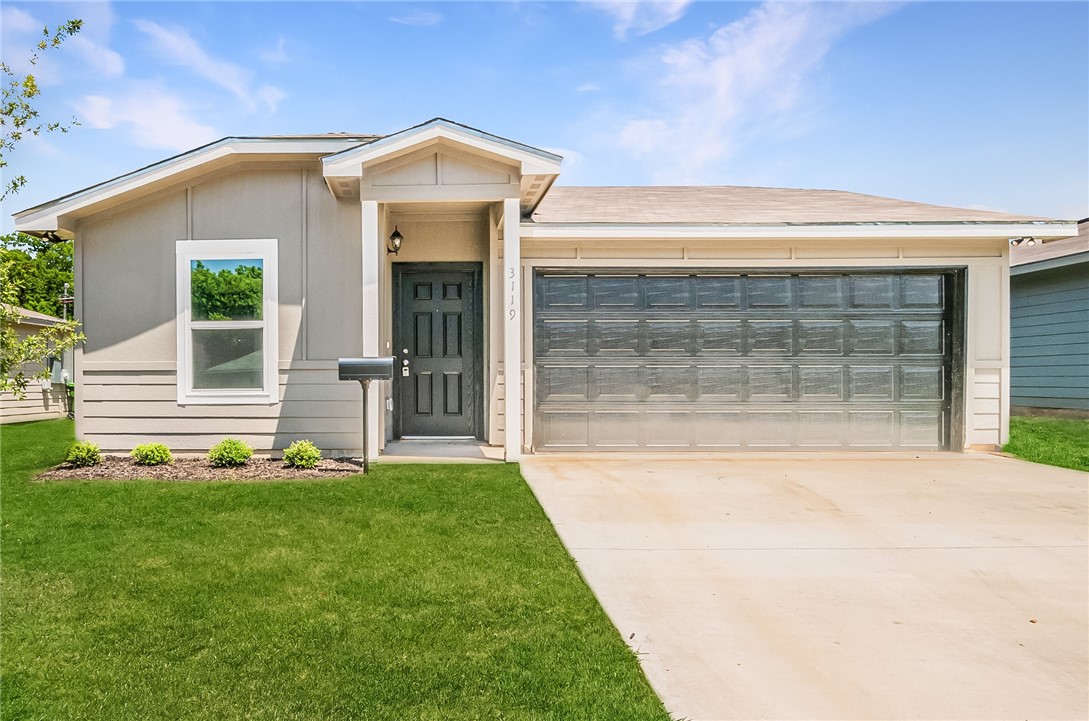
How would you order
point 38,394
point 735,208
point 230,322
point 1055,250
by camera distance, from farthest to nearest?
point 38,394
point 1055,250
point 735,208
point 230,322

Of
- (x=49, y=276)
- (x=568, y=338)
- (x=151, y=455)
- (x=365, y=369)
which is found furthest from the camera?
(x=49, y=276)

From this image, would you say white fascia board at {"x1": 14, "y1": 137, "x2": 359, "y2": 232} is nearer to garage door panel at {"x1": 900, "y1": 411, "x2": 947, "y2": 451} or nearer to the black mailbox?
the black mailbox

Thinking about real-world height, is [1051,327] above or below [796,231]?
below

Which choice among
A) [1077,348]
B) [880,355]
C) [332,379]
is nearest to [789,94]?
[880,355]

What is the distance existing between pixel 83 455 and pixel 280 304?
8.08ft

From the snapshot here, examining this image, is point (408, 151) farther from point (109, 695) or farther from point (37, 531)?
point (109, 695)

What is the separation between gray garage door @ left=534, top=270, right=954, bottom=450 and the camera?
7.09m

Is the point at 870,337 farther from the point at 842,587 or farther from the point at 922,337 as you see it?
the point at 842,587

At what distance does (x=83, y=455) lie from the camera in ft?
19.7

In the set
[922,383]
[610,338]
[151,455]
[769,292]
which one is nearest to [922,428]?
[922,383]

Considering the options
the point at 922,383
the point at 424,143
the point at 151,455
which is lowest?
the point at 151,455

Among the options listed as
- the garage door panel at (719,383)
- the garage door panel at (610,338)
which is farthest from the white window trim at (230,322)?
the garage door panel at (719,383)

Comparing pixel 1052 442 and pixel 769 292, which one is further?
pixel 1052 442

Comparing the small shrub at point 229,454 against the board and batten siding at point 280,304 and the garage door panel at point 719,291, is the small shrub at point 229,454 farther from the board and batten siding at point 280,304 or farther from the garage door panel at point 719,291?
the garage door panel at point 719,291
